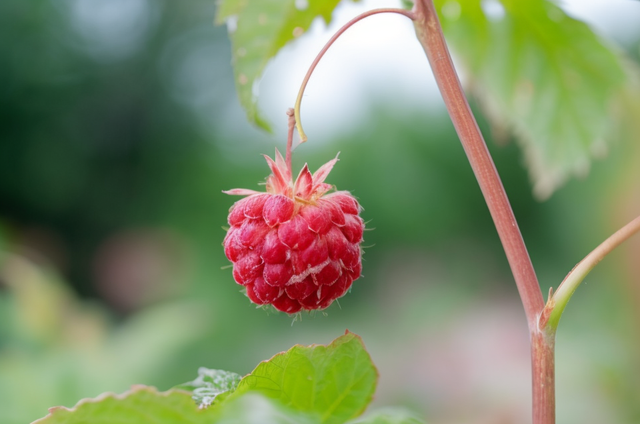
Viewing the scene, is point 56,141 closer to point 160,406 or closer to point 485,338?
point 485,338

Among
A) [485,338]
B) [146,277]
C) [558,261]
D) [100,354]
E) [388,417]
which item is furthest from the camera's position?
[146,277]

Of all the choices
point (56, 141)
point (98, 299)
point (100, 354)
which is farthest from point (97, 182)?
point (100, 354)

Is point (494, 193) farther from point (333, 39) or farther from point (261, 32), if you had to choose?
point (261, 32)

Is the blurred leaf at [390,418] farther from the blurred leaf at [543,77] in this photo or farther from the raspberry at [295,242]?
the blurred leaf at [543,77]

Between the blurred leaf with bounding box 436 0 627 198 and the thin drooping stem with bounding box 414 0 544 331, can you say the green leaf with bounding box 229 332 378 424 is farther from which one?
the blurred leaf with bounding box 436 0 627 198

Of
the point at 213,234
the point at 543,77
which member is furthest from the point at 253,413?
the point at 213,234

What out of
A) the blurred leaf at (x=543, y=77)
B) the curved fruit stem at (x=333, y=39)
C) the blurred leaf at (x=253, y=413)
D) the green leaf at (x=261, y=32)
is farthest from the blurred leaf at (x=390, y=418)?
the blurred leaf at (x=543, y=77)
